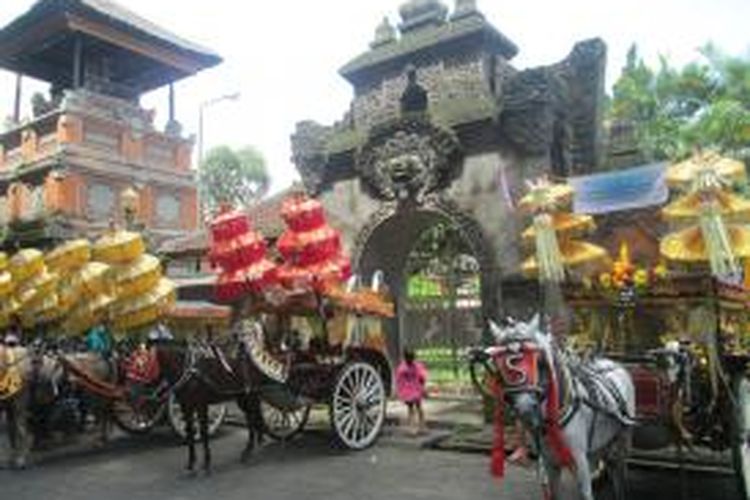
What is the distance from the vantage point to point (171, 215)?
29.6m

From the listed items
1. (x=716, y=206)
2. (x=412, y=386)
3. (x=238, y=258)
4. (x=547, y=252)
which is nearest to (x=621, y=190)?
(x=547, y=252)

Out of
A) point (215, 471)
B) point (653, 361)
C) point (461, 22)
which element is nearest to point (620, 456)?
point (653, 361)

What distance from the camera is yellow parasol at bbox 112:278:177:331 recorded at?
12273mm

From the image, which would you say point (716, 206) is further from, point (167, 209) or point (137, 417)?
point (167, 209)

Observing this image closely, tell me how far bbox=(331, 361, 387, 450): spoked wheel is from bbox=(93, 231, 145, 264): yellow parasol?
375cm

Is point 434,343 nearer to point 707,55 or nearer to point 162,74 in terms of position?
point 707,55

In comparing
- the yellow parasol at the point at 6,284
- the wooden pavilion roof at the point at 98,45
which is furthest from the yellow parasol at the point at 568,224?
the wooden pavilion roof at the point at 98,45

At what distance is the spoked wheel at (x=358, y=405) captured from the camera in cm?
1116

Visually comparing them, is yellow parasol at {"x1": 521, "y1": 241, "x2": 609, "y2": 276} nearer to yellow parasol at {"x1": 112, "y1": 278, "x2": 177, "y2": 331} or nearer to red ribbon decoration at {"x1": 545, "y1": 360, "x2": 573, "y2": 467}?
red ribbon decoration at {"x1": 545, "y1": 360, "x2": 573, "y2": 467}

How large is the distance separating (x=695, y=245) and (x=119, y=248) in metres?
8.23

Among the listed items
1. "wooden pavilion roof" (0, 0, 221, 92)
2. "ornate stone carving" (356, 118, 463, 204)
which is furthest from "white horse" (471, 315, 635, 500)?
"wooden pavilion roof" (0, 0, 221, 92)

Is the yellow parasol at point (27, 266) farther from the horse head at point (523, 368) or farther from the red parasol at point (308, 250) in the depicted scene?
the horse head at point (523, 368)

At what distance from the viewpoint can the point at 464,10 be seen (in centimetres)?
1541

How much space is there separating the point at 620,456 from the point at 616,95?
24.5m
